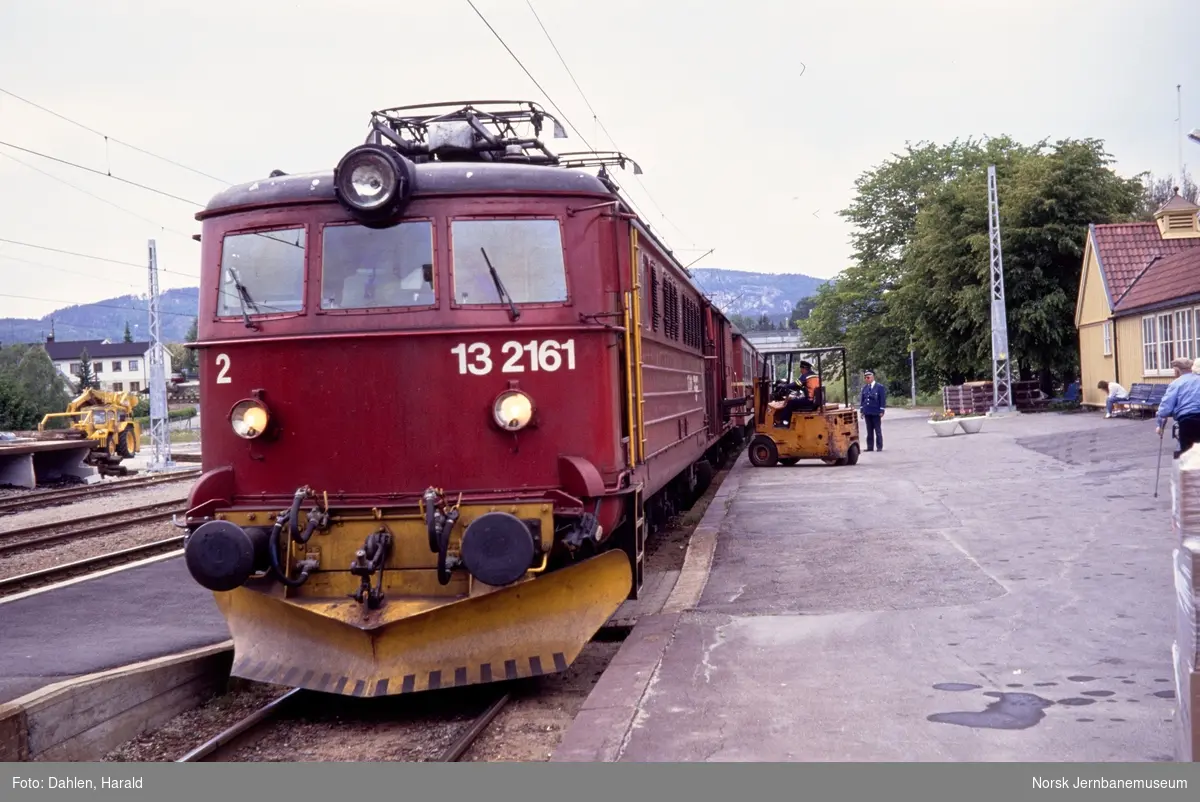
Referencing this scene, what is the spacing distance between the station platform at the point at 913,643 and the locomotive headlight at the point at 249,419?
2535mm

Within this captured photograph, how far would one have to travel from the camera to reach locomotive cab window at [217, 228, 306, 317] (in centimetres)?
694

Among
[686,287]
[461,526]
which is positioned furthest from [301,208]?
[686,287]

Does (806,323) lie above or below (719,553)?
above

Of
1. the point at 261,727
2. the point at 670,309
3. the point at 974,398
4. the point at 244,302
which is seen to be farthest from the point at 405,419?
the point at 974,398

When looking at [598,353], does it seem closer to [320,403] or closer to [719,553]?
[320,403]

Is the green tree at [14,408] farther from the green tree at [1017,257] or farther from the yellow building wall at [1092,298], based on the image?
the yellow building wall at [1092,298]

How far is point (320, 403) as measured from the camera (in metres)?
6.77

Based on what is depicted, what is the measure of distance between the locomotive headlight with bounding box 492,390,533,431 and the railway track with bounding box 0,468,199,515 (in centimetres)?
1715

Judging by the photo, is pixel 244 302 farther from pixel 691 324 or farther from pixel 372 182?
pixel 691 324

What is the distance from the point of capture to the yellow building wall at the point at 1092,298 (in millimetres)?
33000

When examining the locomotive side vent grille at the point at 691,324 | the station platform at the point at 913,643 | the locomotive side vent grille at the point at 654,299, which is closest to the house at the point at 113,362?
the locomotive side vent grille at the point at 691,324

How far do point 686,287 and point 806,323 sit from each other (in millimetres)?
53617
